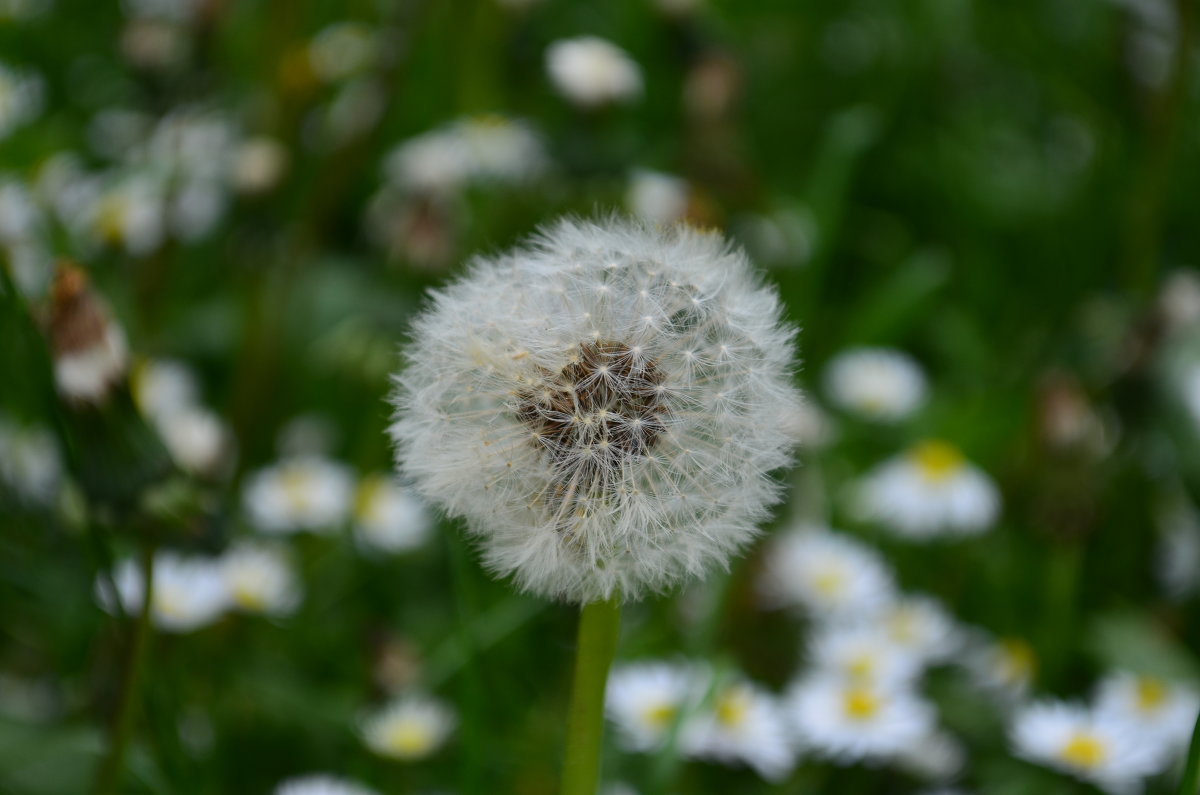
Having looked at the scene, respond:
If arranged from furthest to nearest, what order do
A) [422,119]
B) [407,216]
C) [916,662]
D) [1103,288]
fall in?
[422,119], [1103,288], [407,216], [916,662]

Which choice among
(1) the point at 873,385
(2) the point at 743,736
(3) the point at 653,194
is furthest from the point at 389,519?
(1) the point at 873,385

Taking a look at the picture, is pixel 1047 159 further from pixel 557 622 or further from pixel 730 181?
pixel 557 622

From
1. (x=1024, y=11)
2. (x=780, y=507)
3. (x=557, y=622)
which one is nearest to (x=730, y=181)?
(x=780, y=507)

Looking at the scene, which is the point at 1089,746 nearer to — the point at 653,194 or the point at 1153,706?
the point at 1153,706

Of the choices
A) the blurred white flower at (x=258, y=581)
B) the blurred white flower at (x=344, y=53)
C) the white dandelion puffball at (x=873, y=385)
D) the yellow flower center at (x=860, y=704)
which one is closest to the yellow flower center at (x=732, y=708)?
the yellow flower center at (x=860, y=704)

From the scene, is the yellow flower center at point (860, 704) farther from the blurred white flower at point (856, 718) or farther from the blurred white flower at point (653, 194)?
the blurred white flower at point (653, 194)

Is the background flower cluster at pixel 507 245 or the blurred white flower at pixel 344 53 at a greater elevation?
the blurred white flower at pixel 344 53

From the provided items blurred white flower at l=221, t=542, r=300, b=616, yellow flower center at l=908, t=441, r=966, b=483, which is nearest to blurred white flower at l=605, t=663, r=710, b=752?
blurred white flower at l=221, t=542, r=300, b=616
